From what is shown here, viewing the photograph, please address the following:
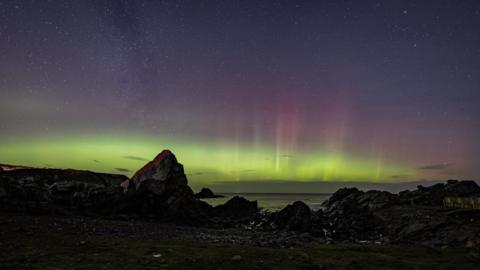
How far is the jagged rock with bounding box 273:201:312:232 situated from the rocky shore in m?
0.10

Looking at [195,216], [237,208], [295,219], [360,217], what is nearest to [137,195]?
[195,216]

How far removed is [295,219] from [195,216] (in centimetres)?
1319

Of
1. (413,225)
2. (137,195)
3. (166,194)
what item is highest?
(166,194)

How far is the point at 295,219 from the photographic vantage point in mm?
34250

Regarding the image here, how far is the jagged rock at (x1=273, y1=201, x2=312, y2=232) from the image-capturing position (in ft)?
109

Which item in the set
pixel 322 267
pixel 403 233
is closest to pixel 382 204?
pixel 403 233

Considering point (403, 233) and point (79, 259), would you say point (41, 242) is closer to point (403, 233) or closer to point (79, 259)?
point (79, 259)

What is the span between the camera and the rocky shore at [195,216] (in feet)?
77.9

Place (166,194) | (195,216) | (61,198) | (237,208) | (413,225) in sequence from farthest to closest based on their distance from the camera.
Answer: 1. (237,208)
2. (61,198)
3. (166,194)
4. (195,216)
5. (413,225)

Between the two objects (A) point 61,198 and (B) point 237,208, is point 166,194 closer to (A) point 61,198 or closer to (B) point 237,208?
(A) point 61,198

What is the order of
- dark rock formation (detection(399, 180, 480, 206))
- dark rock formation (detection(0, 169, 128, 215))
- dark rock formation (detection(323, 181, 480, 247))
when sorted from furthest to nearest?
1. dark rock formation (detection(399, 180, 480, 206))
2. dark rock formation (detection(0, 169, 128, 215))
3. dark rock formation (detection(323, 181, 480, 247))

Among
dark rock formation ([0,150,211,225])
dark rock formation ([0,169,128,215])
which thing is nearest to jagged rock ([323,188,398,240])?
dark rock formation ([0,150,211,225])

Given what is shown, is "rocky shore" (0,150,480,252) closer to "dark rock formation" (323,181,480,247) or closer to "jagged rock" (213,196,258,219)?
"dark rock formation" (323,181,480,247)

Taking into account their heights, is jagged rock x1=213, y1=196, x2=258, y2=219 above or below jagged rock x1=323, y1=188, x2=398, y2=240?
below
